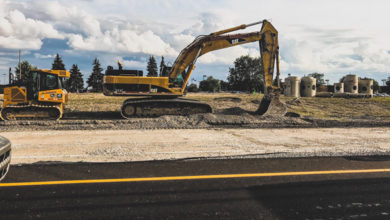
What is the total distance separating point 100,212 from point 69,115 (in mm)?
14892

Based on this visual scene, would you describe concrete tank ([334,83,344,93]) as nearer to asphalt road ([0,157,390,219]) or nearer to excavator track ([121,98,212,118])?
excavator track ([121,98,212,118])

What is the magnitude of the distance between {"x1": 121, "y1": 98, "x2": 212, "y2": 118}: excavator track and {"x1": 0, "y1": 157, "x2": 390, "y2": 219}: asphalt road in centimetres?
954

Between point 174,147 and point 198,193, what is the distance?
370 centimetres

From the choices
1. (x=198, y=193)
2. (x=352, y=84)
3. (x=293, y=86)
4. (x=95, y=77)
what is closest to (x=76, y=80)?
(x=95, y=77)

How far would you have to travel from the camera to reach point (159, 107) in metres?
15.5

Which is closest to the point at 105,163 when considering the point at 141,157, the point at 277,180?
the point at 141,157

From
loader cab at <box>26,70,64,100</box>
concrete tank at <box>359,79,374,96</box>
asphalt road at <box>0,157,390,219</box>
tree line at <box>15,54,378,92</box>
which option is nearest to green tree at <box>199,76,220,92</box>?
tree line at <box>15,54,378,92</box>

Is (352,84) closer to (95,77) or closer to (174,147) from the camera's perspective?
(174,147)

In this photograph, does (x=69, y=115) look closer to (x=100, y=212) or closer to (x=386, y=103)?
(x=100, y=212)

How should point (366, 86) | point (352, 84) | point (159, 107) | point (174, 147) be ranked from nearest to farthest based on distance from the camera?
point (174, 147)
point (159, 107)
point (352, 84)
point (366, 86)

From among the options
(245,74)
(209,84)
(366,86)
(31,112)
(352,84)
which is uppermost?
(245,74)

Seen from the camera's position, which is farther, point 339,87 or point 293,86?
point 339,87

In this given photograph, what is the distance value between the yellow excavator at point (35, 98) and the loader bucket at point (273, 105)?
1116 cm

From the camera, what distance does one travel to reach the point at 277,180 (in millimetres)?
4906
